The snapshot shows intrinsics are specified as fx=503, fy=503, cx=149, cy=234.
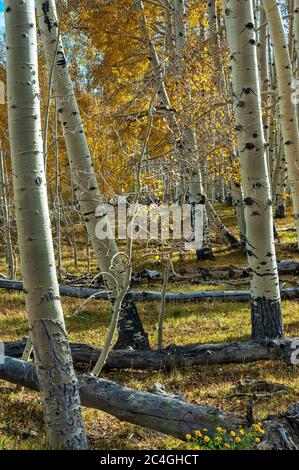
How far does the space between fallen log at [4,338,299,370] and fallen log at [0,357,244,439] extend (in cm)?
143

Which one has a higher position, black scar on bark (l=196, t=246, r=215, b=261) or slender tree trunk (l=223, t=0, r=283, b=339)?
slender tree trunk (l=223, t=0, r=283, b=339)

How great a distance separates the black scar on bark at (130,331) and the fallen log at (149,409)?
2.12 m

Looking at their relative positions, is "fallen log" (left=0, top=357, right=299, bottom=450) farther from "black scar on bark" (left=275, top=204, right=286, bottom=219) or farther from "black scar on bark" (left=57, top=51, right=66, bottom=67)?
"black scar on bark" (left=275, top=204, right=286, bottom=219)

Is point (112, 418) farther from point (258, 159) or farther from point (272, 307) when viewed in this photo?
point (258, 159)

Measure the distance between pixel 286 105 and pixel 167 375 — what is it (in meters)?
4.31

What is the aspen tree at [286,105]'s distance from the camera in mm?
7449

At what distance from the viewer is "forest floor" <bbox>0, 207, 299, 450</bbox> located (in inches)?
170

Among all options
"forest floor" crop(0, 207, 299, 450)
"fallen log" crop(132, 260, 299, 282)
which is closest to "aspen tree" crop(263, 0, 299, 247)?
"forest floor" crop(0, 207, 299, 450)

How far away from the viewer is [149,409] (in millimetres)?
4355

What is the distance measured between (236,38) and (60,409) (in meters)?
4.91

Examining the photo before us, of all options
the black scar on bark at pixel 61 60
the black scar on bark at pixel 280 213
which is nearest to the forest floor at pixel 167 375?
the black scar on bark at pixel 61 60

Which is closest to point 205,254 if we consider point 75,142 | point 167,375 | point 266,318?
point 266,318

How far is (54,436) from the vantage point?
3.40 metres
